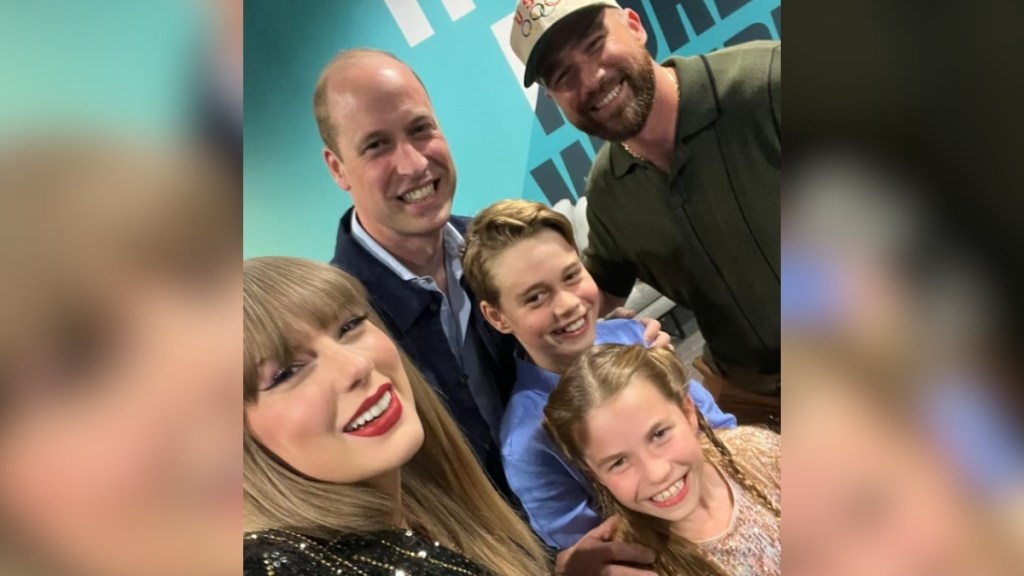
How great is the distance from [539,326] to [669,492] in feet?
1.00

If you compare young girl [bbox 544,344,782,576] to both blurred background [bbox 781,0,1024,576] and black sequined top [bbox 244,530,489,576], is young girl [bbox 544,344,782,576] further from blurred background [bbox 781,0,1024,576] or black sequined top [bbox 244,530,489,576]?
black sequined top [bbox 244,530,489,576]

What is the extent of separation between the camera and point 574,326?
1.11m

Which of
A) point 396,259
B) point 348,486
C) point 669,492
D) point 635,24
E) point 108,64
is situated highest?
point 108,64

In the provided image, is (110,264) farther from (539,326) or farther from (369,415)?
(539,326)

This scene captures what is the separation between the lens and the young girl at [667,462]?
112cm

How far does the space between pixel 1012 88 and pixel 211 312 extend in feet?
3.95

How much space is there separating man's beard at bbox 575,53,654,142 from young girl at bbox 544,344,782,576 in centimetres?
31

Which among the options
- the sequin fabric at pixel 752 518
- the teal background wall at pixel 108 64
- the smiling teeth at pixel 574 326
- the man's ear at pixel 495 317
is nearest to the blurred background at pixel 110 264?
the teal background wall at pixel 108 64

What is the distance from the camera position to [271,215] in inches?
44.3

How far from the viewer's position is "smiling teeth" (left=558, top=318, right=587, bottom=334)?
3.63ft

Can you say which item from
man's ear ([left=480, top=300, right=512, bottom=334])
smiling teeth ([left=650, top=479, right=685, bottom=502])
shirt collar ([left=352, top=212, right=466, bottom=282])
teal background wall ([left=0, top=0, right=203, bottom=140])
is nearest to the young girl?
smiling teeth ([left=650, top=479, right=685, bottom=502])

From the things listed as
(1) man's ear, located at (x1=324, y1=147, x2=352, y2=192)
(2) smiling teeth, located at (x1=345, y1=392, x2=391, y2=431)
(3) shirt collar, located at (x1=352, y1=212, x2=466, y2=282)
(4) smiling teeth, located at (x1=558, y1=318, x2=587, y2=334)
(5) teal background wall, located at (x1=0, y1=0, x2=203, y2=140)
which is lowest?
(4) smiling teeth, located at (x1=558, y1=318, x2=587, y2=334)

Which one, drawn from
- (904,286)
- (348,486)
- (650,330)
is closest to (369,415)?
(348,486)

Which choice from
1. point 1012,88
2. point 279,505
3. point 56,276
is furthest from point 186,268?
point 1012,88
